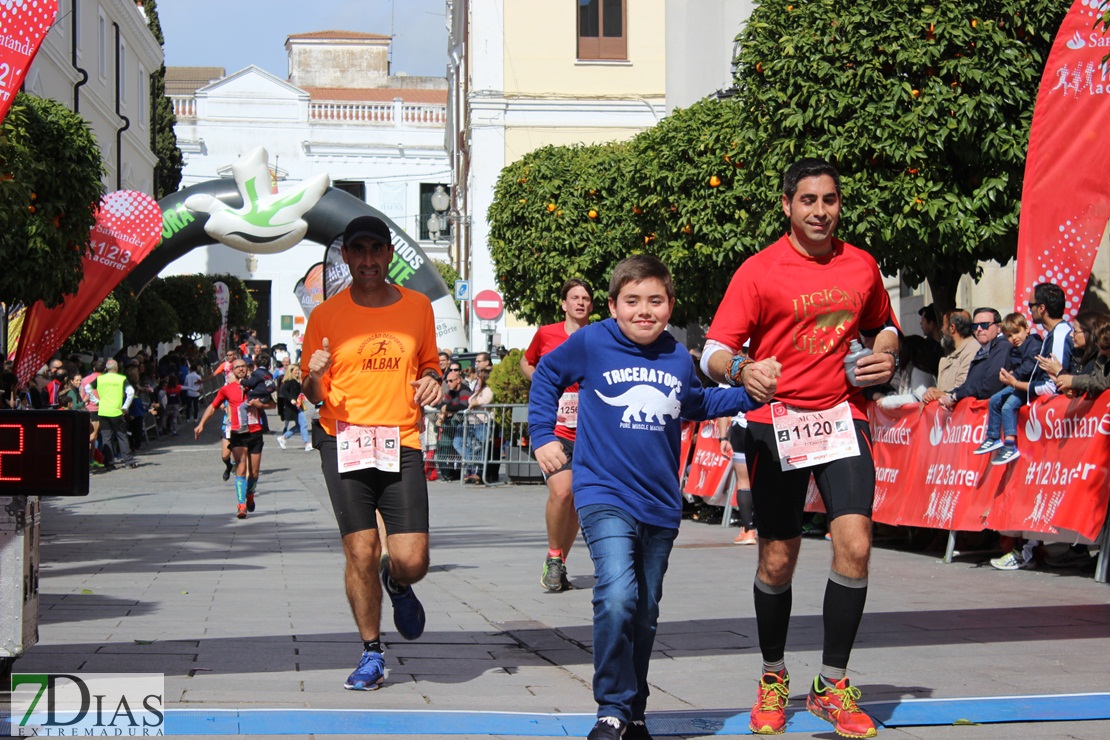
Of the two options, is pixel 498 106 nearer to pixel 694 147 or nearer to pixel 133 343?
pixel 133 343

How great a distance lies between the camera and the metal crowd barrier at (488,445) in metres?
21.1

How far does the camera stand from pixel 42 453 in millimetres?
4875

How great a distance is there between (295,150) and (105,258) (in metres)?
44.7

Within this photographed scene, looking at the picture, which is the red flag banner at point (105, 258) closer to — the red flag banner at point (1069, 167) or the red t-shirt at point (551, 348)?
the red t-shirt at point (551, 348)

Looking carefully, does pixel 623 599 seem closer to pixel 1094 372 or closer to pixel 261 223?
pixel 1094 372

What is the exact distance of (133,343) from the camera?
39.2 m

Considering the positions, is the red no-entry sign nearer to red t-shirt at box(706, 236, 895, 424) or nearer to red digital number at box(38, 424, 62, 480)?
red t-shirt at box(706, 236, 895, 424)

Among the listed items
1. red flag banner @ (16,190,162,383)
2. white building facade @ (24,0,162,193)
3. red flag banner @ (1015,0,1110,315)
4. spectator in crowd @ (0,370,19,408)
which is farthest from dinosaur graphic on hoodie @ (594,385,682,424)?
white building facade @ (24,0,162,193)

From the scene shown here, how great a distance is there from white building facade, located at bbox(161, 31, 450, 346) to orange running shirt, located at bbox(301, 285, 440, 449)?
57.8 m

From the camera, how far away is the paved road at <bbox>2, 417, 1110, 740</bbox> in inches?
203

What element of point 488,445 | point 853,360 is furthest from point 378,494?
point 488,445

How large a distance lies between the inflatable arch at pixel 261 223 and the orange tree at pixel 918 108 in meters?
15.4

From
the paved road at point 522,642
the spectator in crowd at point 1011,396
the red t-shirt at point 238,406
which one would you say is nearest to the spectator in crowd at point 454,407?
the red t-shirt at point 238,406

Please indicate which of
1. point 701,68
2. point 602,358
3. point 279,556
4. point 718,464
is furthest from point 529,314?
point 602,358
